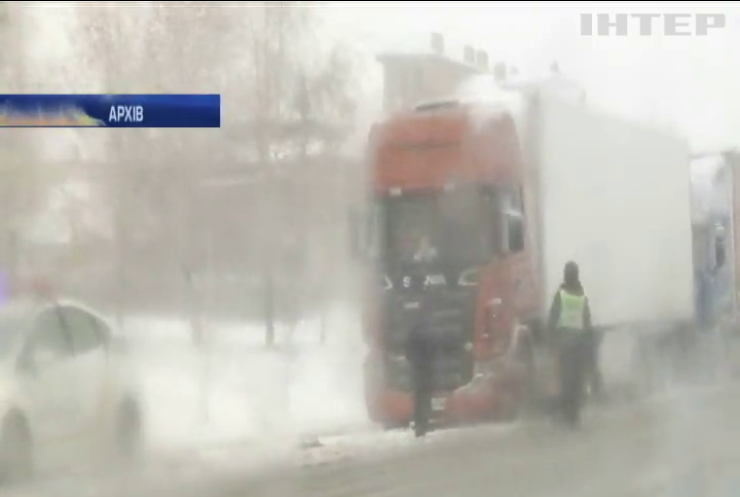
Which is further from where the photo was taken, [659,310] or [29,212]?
[659,310]

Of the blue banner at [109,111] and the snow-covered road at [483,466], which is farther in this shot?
the snow-covered road at [483,466]

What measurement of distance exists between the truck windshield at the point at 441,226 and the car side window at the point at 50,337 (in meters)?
1.14

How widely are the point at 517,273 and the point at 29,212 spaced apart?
170 centimetres

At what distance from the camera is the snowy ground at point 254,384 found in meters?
3.20

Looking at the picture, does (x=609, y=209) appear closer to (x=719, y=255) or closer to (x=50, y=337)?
(x=719, y=255)

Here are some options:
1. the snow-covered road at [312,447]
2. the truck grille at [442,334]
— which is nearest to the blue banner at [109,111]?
the snow-covered road at [312,447]

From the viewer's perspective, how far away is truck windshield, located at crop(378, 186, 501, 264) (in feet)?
10.8

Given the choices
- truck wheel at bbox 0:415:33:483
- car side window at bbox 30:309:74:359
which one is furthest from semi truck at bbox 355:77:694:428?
truck wheel at bbox 0:415:33:483

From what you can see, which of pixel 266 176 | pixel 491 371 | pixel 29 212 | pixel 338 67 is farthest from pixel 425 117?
pixel 29 212

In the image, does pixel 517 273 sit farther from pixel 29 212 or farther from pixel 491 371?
pixel 29 212

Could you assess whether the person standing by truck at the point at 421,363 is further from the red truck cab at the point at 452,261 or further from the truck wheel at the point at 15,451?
the truck wheel at the point at 15,451

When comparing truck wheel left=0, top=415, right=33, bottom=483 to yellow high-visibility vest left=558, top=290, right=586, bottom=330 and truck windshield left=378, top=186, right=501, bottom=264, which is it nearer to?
truck windshield left=378, top=186, right=501, bottom=264

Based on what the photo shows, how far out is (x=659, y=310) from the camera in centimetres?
355

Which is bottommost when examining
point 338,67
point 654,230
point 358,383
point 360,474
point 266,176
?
point 360,474
